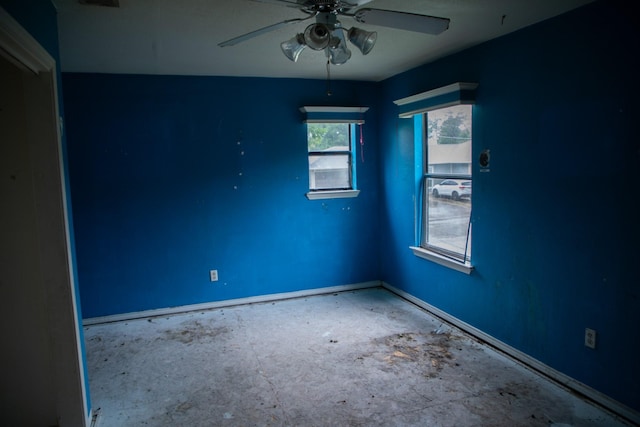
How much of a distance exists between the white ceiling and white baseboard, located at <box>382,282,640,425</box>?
2280 mm

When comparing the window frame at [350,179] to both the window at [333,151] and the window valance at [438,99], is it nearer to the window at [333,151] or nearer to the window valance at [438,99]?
the window at [333,151]

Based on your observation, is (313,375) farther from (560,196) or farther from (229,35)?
(229,35)

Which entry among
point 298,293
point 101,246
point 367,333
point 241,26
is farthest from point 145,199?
point 367,333

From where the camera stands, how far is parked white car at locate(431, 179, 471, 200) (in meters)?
3.66

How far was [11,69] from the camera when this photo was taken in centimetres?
212

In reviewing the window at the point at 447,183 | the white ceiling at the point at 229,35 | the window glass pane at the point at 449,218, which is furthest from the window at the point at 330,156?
the window glass pane at the point at 449,218

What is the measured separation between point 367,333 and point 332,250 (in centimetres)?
133

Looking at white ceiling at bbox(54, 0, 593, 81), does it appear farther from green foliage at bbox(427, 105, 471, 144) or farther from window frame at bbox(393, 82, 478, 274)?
green foliage at bbox(427, 105, 471, 144)

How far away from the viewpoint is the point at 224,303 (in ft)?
14.8

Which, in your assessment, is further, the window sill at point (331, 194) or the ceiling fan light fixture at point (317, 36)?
the window sill at point (331, 194)

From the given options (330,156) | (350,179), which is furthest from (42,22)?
(350,179)

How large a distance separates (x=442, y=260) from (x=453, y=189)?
646 mm

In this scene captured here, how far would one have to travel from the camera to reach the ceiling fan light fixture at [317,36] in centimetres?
202

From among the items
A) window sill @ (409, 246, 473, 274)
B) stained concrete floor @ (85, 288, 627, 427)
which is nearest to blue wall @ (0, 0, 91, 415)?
stained concrete floor @ (85, 288, 627, 427)
